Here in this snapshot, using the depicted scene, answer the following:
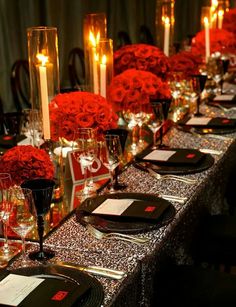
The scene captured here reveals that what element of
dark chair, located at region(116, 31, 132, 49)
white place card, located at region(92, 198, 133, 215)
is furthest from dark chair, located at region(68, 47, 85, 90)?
white place card, located at region(92, 198, 133, 215)

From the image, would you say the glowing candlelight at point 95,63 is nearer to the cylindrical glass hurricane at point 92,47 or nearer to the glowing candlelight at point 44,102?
the cylindrical glass hurricane at point 92,47

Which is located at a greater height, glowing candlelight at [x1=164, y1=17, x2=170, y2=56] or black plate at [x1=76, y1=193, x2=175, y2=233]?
glowing candlelight at [x1=164, y1=17, x2=170, y2=56]

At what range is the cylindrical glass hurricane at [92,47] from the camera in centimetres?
279

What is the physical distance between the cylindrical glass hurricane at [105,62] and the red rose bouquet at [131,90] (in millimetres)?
63

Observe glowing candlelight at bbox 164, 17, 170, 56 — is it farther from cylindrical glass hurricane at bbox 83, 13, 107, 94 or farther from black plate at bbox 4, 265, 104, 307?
black plate at bbox 4, 265, 104, 307

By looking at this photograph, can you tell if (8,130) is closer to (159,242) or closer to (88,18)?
(88,18)

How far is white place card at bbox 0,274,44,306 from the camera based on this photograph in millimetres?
1254

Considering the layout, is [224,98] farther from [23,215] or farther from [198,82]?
[23,215]

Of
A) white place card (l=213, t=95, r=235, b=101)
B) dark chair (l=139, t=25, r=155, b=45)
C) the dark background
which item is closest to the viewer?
white place card (l=213, t=95, r=235, b=101)

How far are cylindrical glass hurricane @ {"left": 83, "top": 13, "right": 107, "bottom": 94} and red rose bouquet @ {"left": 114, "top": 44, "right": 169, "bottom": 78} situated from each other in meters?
0.15

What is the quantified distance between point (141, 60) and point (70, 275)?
1725 mm

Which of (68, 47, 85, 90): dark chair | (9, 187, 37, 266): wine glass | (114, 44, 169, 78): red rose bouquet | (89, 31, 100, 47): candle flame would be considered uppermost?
Answer: (89, 31, 100, 47): candle flame

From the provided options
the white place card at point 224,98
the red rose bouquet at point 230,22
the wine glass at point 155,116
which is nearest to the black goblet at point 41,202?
the wine glass at point 155,116

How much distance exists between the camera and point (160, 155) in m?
2.32
